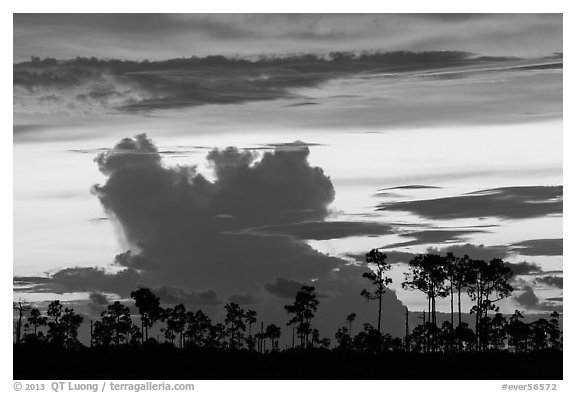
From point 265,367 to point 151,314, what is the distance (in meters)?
55.8

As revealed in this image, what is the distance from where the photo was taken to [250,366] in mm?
99125

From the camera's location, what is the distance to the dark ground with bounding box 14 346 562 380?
285 feet

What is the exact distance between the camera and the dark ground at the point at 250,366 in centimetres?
8681

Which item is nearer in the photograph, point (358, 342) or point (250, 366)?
point (250, 366)

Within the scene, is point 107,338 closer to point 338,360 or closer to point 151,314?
point 151,314

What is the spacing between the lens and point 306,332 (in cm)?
15325
